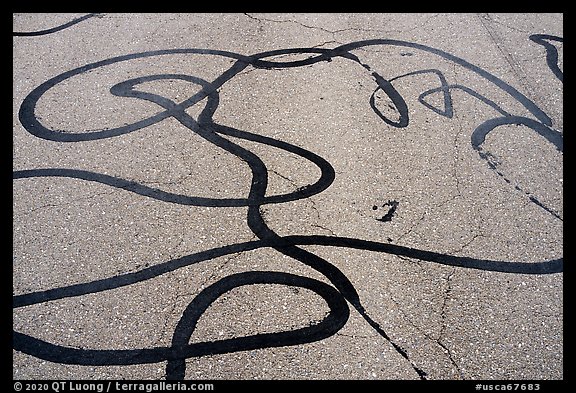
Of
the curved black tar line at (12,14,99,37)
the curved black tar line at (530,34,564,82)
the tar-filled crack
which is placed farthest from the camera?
the curved black tar line at (12,14,99,37)

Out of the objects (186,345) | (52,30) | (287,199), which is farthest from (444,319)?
(52,30)

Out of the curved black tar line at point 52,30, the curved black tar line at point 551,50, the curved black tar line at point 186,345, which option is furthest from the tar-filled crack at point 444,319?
the curved black tar line at point 52,30

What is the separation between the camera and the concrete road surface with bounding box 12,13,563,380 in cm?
292

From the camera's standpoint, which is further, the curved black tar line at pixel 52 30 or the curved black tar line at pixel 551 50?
the curved black tar line at pixel 52 30

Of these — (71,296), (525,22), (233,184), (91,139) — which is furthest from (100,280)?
(525,22)

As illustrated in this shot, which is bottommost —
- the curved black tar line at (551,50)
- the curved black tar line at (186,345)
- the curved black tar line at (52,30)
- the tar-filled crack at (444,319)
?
the curved black tar line at (186,345)

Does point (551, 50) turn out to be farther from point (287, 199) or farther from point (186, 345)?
point (186, 345)

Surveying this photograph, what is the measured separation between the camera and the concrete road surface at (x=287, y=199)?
2918 millimetres

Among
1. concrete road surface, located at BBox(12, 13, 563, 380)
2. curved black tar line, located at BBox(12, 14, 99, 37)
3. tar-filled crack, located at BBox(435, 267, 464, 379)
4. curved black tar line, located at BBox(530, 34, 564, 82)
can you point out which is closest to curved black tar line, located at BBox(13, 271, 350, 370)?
concrete road surface, located at BBox(12, 13, 563, 380)

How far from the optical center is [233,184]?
3848 millimetres

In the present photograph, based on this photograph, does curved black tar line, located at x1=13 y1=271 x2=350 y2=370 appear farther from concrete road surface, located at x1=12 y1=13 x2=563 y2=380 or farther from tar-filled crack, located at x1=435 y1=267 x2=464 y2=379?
tar-filled crack, located at x1=435 y1=267 x2=464 y2=379

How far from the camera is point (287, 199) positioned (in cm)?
374

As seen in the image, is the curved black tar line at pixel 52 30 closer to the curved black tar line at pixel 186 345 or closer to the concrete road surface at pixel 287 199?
the concrete road surface at pixel 287 199
